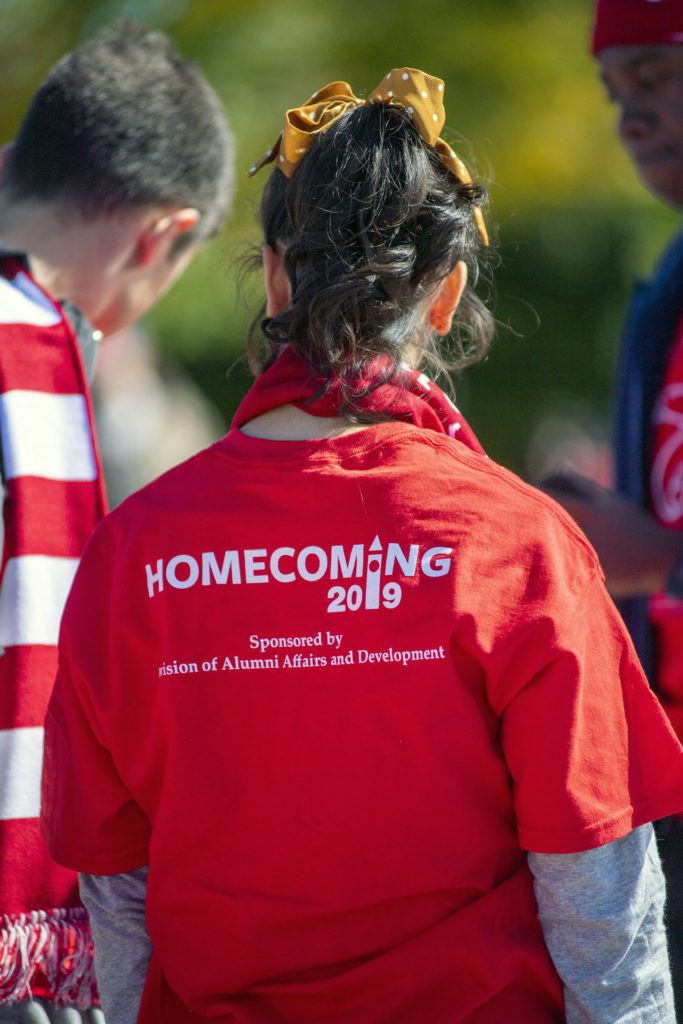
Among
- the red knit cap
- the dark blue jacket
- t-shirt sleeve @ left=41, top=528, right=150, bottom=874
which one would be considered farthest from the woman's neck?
the red knit cap

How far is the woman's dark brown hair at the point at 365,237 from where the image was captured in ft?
4.99

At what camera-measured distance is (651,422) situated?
2432 mm

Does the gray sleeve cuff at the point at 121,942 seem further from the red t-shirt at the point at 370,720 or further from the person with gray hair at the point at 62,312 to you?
the person with gray hair at the point at 62,312

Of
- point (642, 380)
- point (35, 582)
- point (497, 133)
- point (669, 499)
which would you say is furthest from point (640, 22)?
point (497, 133)

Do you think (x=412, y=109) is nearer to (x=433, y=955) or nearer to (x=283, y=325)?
(x=283, y=325)

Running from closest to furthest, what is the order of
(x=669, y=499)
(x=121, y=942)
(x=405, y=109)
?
(x=405, y=109), (x=121, y=942), (x=669, y=499)

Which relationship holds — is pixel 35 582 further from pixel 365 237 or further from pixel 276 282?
pixel 365 237

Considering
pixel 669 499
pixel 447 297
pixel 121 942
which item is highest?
pixel 447 297

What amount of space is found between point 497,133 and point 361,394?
751cm

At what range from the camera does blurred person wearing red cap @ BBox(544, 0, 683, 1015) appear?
7.50ft

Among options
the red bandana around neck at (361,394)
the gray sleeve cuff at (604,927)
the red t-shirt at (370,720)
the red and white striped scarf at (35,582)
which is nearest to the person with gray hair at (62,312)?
the red and white striped scarf at (35,582)

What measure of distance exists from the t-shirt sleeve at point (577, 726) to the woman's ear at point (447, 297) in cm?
37

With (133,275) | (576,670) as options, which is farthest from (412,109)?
(133,275)

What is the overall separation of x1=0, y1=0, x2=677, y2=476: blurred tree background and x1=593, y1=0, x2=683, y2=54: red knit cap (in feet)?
15.9
